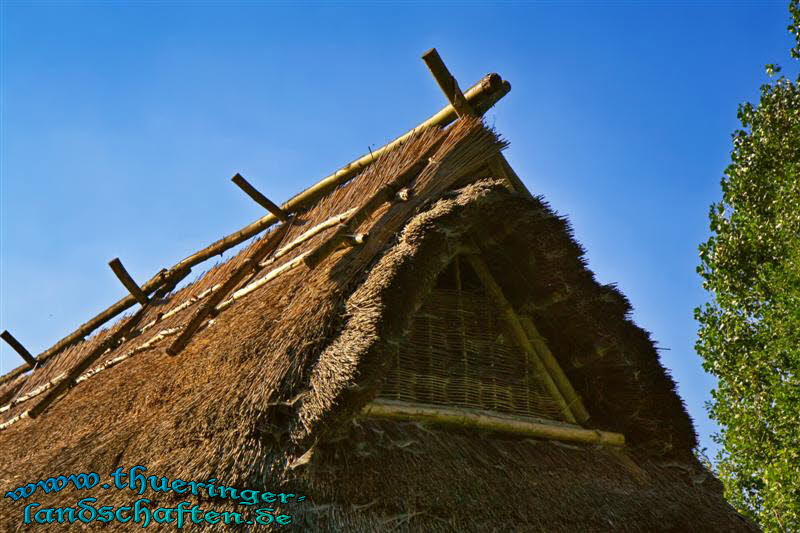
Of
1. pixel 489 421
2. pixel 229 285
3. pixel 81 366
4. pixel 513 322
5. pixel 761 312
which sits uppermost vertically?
pixel 761 312

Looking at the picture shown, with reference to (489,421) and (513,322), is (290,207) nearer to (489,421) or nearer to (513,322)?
(513,322)

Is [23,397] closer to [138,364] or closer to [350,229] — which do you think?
[138,364]

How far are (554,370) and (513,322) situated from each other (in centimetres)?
43

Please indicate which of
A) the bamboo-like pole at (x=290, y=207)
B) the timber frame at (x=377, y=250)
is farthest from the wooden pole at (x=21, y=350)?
the timber frame at (x=377, y=250)

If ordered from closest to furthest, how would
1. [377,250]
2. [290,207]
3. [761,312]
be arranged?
[377,250] → [290,207] → [761,312]

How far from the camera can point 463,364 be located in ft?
15.8

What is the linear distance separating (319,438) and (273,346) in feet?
2.21

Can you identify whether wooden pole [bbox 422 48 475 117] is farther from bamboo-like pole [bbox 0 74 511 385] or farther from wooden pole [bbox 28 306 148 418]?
wooden pole [bbox 28 306 148 418]

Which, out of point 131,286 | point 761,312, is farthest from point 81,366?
point 761,312

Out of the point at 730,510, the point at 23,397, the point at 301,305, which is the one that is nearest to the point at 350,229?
the point at 301,305

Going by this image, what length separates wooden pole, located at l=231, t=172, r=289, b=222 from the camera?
6227 mm

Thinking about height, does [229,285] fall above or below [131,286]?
below

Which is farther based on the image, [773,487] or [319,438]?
[773,487]

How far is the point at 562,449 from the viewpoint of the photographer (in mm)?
4871
